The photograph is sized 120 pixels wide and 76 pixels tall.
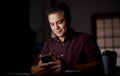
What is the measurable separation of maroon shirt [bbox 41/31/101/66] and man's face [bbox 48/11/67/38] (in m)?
0.04

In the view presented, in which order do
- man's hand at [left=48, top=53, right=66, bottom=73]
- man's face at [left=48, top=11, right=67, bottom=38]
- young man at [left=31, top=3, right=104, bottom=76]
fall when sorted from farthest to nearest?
man's face at [left=48, top=11, right=67, bottom=38] < young man at [left=31, top=3, right=104, bottom=76] < man's hand at [left=48, top=53, right=66, bottom=73]

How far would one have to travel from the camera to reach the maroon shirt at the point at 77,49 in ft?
3.61

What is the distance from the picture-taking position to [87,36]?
3.81ft

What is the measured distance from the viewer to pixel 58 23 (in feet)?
3.94

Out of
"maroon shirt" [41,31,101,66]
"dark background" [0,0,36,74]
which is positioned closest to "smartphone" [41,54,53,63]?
"maroon shirt" [41,31,101,66]

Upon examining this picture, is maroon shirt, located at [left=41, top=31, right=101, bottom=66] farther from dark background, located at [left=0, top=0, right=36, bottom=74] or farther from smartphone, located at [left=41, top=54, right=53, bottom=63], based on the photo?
dark background, located at [left=0, top=0, right=36, bottom=74]

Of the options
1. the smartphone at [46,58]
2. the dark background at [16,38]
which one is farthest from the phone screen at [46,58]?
the dark background at [16,38]

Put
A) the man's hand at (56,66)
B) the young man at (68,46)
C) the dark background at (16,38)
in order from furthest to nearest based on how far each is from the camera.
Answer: the dark background at (16,38)
the young man at (68,46)
the man's hand at (56,66)

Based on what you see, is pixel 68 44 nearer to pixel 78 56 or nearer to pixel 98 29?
pixel 78 56

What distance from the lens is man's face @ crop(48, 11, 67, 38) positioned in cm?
119

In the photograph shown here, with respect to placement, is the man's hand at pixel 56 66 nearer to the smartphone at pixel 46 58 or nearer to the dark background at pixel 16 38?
the smartphone at pixel 46 58

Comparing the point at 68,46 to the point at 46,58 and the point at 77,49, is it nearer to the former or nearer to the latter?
the point at 77,49

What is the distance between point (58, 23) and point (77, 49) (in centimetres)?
17

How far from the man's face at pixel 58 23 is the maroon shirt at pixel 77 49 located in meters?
0.04
